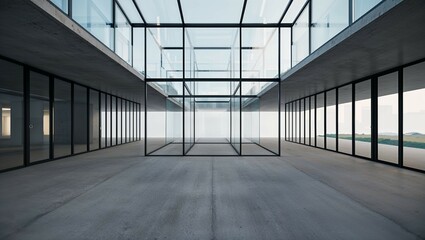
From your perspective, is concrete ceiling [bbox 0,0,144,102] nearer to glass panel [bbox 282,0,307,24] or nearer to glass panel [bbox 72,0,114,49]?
glass panel [bbox 72,0,114,49]

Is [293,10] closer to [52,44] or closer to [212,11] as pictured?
[212,11]

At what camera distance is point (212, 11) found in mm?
8984

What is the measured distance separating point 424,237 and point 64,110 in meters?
18.3

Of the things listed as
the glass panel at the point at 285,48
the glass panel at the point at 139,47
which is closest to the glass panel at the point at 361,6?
the glass panel at the point at 285,48

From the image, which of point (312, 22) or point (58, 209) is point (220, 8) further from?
point (58, 209)

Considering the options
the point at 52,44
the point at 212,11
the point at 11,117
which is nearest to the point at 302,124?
the point at 212,11

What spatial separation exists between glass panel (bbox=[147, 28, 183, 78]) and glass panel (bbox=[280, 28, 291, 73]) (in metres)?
4.31

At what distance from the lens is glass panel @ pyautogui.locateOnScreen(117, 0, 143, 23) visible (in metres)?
9.06

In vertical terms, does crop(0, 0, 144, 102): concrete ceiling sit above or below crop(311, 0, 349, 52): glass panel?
below

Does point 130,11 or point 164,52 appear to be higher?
point 130,11

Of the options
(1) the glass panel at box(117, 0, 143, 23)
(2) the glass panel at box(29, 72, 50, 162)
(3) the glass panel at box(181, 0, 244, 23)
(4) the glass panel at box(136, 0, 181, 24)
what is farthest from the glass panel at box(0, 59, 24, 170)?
(3) the glass panel at box(181, 0, 244, 23)

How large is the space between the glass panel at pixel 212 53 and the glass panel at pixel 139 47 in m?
1.87

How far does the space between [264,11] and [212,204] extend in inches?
322

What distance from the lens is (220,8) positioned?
8812 millimetres
